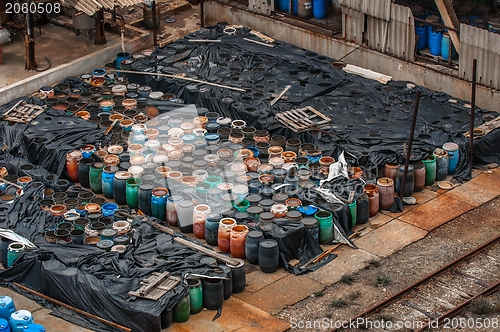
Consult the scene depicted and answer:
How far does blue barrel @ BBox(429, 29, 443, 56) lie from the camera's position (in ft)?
112

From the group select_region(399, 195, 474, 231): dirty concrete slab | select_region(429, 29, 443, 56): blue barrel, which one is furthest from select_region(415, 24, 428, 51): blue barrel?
select_region(399, 195, 474, 231): dirty concrete slab

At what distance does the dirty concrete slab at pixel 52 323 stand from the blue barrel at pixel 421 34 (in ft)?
49.3

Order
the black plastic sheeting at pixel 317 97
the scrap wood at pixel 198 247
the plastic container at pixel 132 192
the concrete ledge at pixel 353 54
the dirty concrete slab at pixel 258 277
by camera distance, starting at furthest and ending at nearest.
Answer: the concrete ledge at pixel 353 54 < the black plastic sheeting at pixel 317 97 < the plastic container at pixel 132 192 < the dirty concrete slab at pixel 258 277 < the scrap wood at pixel 198 247

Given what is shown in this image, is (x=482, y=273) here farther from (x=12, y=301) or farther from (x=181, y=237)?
(x=12, y=301)

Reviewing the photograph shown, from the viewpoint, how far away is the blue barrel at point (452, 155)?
99.6ft

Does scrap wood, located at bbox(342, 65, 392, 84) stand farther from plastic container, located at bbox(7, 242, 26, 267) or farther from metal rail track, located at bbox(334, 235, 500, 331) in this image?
plastic container, located at bbox(7, 242, 26, 267)

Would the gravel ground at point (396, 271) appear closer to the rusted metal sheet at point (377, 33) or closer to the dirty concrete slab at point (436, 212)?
the dirty concrete slab at point (436, 212)

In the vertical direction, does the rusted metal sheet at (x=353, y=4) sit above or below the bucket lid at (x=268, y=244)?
above

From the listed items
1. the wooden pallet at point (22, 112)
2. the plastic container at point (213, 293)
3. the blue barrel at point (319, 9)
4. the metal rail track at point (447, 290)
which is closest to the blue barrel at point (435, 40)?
the blue barrel at point (319, 9)

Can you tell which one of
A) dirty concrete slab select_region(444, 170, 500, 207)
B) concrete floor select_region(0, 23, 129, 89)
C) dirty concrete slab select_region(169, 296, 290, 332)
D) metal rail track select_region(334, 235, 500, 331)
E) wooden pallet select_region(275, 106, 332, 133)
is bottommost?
metal rail track select_region(334, 235, 500, 331)

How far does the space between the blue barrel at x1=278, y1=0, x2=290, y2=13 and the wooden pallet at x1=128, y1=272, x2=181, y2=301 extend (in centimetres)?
1486

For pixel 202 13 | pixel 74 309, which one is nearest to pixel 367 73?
pixel 202 13

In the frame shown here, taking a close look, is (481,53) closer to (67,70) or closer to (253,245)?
(253,245)

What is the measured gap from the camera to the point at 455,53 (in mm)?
34531
